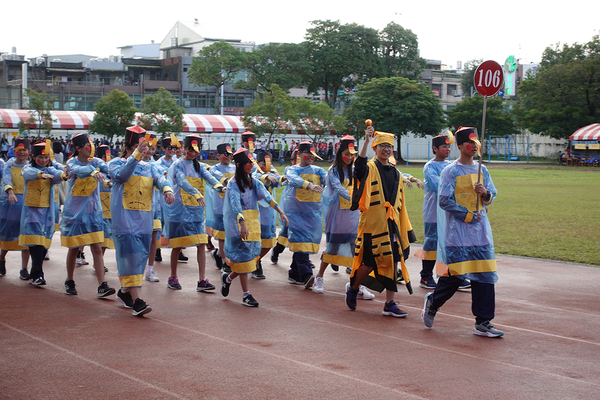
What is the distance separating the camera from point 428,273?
29.2 feet

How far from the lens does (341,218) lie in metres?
8.43

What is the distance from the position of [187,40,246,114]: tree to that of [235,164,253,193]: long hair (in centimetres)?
5684

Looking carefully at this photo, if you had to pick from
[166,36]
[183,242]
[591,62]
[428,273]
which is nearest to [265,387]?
[183,242]

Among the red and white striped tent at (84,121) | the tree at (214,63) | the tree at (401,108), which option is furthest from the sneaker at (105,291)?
the tree at (214,63)

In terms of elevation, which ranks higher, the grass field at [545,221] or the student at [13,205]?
the student at [13,205]

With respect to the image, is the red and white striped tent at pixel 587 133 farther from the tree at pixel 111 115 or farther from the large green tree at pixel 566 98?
the tree at pixel 111 115

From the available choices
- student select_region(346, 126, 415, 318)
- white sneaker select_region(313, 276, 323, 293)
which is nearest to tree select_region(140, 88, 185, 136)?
white sneaker select_region(313, 276, 323, 293)

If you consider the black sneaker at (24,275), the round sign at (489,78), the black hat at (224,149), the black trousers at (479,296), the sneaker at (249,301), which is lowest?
the black sneaker at (24,275)

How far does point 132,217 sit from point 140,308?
98cm

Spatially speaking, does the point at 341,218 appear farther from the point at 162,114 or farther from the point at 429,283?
the point at 162,114

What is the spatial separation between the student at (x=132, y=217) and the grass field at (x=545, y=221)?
7.21 m

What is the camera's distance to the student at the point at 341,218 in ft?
27.1

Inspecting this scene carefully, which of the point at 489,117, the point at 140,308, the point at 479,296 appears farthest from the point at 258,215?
the point at 489,117

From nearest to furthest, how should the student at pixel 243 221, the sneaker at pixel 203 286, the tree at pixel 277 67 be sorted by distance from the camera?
the student at pixel 243 221 → the sneaker at pixel 203 286 → the tree at pixel 277 67
